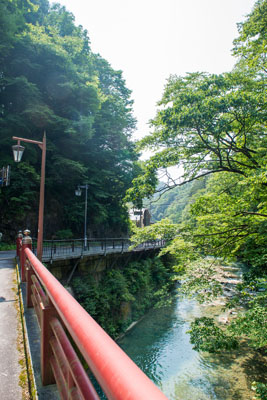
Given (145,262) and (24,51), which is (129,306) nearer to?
(145,262)

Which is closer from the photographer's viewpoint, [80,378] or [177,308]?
[80,378]

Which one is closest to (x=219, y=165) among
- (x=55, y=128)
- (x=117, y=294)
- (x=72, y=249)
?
(x=72, y=249)

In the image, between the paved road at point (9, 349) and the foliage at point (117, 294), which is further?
the foliage at point (117, 294)

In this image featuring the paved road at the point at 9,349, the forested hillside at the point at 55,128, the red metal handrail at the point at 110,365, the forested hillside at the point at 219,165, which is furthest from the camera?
the forested hillside at the point at 55,128

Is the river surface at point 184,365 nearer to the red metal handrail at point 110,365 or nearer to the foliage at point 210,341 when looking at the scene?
the foliage at point 210,341

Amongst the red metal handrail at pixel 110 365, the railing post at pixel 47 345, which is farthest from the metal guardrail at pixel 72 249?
the red metal handrail at pixel 110 365

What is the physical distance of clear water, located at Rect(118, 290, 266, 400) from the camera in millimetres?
9664

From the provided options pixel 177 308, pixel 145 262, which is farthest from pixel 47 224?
pixel 177 308

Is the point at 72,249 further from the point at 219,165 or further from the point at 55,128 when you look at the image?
the point at 55,128

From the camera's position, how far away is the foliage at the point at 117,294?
1350 cm

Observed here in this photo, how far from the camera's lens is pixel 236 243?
8859 mm

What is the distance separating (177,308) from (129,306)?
4.95 meters

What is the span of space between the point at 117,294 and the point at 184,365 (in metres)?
5.77

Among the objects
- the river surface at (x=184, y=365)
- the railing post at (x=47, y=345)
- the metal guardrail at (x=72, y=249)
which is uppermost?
the railing post at (x=47, y=345)
